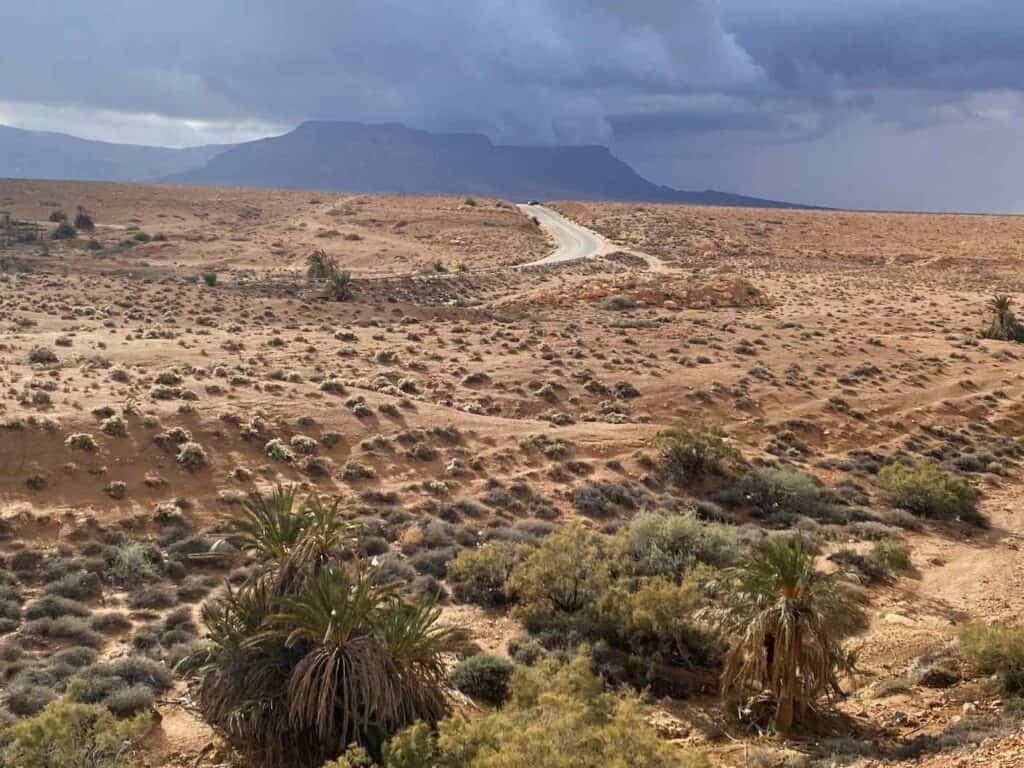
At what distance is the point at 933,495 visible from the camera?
805 inches

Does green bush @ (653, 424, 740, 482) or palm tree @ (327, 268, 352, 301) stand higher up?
palm tree @ (327, 268, 352, 301)

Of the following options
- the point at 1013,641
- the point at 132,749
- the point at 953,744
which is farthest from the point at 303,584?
the point at 1013,641

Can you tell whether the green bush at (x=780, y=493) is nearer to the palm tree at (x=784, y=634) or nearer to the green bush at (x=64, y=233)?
the palm tree at (x=784, y=634)

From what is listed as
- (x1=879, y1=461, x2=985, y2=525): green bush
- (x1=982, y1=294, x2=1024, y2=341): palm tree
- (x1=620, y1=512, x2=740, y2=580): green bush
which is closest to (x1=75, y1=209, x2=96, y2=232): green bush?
(x1=982, y1=294, x2=1024, y2=341): palm tree

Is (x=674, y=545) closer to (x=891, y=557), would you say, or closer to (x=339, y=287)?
(x=891, y=557)

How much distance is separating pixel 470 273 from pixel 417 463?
40.7 metres

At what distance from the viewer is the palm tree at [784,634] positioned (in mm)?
10195

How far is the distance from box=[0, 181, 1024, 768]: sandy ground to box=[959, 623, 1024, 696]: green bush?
0.46 meters

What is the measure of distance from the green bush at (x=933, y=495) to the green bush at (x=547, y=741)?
14832 millimetres

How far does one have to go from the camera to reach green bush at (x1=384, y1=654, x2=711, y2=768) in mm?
7203

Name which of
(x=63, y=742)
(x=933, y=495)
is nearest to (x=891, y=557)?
(x=933, y=495)

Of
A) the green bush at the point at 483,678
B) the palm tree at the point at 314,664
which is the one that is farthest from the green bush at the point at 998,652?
the palm tree at the point at 314,664

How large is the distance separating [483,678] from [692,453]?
1235cm

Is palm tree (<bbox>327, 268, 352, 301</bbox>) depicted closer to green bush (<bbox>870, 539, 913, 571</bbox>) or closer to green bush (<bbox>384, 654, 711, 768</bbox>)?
green bush (<bbox>870, 539, 913, 571</bbox>)
